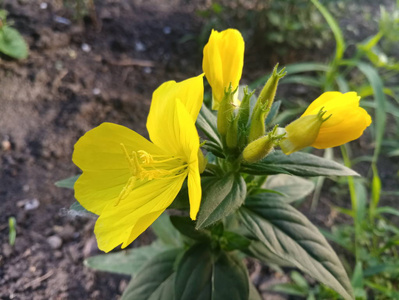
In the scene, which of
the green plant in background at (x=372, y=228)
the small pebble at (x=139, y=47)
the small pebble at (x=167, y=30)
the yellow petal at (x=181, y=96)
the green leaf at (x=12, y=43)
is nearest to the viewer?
the yellow petal at (x=181, y=96)

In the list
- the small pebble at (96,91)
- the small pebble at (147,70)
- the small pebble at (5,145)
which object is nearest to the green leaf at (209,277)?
the small pebble at (5,145)

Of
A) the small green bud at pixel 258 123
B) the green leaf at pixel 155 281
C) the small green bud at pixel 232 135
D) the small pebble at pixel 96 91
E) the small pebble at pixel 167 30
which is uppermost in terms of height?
the small green bud at pixel 258 123

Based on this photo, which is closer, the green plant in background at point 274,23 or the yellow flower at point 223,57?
the yellow flower at point 223,57

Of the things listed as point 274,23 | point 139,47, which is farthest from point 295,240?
point 139,47

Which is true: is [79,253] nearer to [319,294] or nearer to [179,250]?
[179,250]

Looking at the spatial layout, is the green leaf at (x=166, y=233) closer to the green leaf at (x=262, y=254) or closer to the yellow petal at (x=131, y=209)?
the green leaf at (x=262, y=254)

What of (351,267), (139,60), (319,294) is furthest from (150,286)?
(139,60)

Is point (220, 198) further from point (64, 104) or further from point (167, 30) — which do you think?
point (167, 30)
